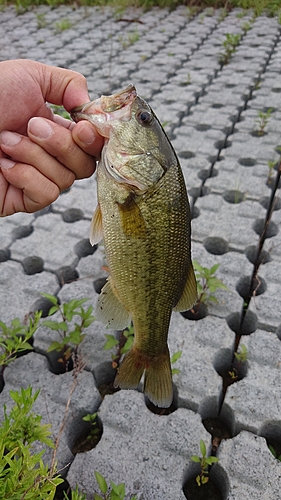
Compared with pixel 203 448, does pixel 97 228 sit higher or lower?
higher

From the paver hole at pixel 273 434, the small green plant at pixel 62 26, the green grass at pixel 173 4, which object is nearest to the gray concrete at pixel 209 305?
the paver hole at pixel 273 434

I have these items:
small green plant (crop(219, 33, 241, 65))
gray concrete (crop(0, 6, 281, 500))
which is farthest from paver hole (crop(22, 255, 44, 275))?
small green plant (crop(219, 33, 241, 65))

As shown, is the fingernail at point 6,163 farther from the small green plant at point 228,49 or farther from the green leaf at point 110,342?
the small green plant at point 228,49

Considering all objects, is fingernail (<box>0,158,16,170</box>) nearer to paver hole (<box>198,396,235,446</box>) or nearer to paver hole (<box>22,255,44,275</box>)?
paver hole (<box>22,255,44,275</box>)

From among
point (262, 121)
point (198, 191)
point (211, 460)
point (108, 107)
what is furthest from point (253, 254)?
point (262, 121)

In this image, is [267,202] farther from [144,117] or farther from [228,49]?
[228,49]

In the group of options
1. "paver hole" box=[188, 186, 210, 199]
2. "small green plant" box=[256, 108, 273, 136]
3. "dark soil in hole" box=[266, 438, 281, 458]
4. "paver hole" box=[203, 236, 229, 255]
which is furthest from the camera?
"small green plant" box=[256, 108, 273, 136]
